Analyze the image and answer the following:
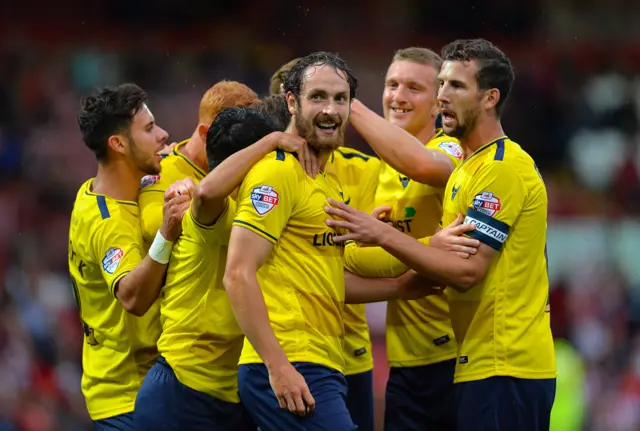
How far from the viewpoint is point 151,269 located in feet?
18.2

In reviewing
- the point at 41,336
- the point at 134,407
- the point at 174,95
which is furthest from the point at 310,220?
the point at 174,95

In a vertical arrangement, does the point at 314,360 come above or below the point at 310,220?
below

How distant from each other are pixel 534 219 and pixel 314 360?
1.32m

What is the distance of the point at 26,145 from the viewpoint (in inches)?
579

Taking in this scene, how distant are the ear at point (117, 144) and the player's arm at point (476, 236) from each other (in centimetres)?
171

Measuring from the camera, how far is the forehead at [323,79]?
510 centimetres

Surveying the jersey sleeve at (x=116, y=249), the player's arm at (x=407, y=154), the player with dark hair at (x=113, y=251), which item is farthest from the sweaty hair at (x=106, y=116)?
the player's arm at (x=407, y=154)

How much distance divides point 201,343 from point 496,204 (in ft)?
5.32

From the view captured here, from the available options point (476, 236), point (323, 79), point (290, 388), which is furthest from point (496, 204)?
point (290, 388)

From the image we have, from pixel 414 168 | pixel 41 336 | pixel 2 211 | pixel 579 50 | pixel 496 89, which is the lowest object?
pixel 41 336

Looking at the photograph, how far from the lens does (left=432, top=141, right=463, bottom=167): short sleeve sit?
6098 millimetres

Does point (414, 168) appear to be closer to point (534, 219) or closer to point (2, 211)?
point (534, 219)

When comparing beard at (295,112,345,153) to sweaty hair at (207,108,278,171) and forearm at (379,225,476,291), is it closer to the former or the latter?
sweaty hair at (207,108,278,171)

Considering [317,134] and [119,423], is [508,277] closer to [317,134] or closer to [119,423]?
[317,134]
